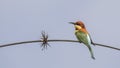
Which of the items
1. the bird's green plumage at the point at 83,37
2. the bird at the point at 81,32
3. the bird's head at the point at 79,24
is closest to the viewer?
the bird's green plumage at the point at 83,37

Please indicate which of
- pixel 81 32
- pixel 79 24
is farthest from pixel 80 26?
pixel 81 32

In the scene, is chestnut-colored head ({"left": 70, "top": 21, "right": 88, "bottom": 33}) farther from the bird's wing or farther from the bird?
the bird's wing

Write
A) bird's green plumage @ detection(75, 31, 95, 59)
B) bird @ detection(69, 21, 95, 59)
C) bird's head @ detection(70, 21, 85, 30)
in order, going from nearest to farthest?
bird's green plumage @ detection(75, 31, 95, 59)
bird @ detection(69, 21, 95, 59)
bird's head @ detection(70, 21, 85, 30)

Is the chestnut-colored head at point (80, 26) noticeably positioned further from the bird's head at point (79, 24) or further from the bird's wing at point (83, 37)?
the bird's wing at point (83, 37)

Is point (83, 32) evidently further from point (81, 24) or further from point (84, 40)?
point (84, 40)

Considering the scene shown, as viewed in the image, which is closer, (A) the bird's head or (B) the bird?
(B) the bird

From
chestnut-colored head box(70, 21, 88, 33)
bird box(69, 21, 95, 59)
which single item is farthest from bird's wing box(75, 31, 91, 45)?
chestnut-colored head box(70, 21, 88, 33)

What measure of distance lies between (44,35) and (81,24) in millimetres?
1746

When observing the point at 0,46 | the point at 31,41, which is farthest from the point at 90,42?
the point at 0,46

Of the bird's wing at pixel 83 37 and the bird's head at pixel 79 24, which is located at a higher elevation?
the bird's head at pixel 79 24

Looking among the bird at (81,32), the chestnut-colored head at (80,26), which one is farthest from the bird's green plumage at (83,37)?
the chestnut-colored head at (80,26)

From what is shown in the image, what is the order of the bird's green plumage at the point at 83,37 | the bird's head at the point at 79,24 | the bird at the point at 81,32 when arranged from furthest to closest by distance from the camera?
the bird's head at the point at 79,24 < the bird at the point at 81,32 < the bird's green plumage at the point at 83,37

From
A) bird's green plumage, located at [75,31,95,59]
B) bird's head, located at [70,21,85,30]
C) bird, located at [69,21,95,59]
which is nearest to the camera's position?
bird's green plumage, located at [75,31,95,59]

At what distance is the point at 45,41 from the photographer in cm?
402
